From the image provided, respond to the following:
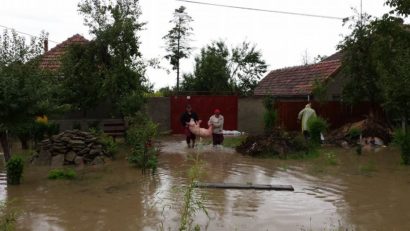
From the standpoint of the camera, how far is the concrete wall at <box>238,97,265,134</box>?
79.0 ft

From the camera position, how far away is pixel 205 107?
24.0 meters

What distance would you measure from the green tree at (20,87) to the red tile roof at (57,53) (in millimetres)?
458

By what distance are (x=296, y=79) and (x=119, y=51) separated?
46.0 ft

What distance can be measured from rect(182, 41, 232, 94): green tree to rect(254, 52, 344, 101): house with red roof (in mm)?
10577

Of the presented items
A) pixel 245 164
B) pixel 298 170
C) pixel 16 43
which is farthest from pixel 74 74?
pixel 298 170

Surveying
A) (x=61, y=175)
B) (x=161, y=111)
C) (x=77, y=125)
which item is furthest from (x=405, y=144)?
(x=161, y=111)

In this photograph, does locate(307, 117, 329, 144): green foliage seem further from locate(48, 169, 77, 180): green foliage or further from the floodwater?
locate(48, 169, 77, 180): green foliage

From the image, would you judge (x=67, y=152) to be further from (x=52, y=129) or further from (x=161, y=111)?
(x=161, y=111)

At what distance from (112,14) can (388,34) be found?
10.0 m

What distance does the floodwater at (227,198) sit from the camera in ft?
23.9

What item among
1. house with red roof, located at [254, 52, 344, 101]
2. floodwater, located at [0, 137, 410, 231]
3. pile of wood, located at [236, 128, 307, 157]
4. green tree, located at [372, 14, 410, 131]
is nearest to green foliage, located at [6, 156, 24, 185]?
floodwater, located at [0, 137, 410, 231]

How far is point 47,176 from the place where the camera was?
11266 millimetres

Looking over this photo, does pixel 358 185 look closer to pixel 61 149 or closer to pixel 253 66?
pixel 61 149

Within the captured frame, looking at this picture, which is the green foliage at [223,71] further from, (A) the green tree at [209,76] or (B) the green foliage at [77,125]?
(B) the green foliage at [77,125]
